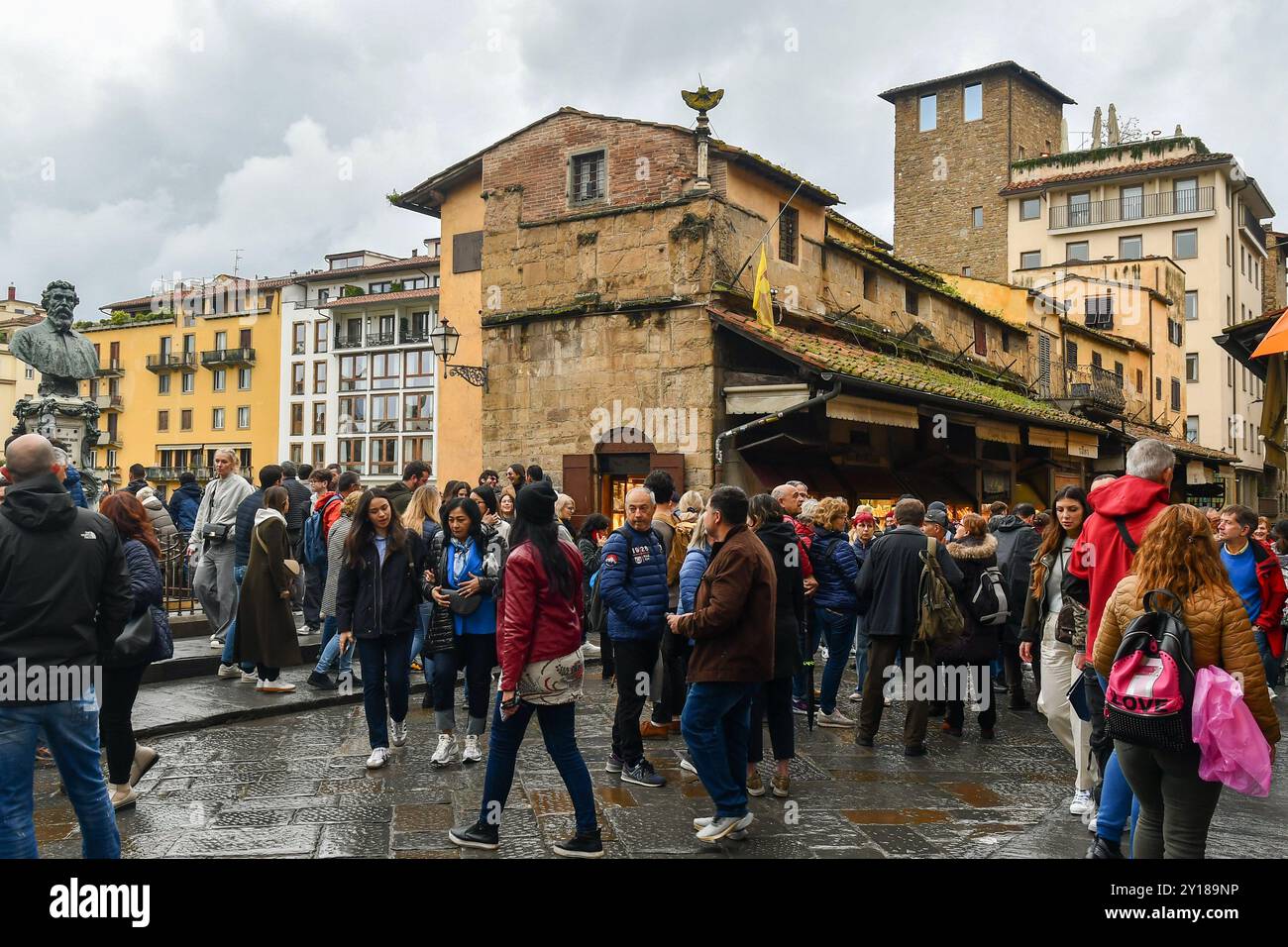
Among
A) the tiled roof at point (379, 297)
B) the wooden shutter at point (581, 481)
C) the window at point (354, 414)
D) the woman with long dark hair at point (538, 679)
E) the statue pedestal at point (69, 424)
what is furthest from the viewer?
the window at point (354, 414)

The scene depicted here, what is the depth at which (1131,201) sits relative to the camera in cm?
4622

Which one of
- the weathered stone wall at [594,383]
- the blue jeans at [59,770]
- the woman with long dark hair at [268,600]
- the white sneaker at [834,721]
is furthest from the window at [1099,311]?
Answer: the blue jeans at [59,770]

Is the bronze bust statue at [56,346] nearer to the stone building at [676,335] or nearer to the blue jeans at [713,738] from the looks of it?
the stone building at [676,335]

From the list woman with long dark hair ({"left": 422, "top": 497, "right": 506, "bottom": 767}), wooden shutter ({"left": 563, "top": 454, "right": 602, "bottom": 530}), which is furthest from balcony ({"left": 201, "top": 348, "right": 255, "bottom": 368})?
woman with long dark hair ({"left": 422, "top": 497, "right": 506, "bottom": 767})

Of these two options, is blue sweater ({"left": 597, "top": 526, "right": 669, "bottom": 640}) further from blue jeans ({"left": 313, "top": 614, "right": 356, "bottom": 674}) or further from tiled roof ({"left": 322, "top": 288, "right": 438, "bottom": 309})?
tiled roof ({"left": 322, "top": 288, "right": 438, "bottom": 309})

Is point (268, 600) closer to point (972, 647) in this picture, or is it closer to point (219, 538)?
point (219, 538)

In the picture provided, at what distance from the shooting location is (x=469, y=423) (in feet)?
67.6

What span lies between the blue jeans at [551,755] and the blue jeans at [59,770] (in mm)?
1605

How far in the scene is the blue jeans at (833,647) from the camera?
8086 millimetres

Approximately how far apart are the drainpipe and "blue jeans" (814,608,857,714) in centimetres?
576

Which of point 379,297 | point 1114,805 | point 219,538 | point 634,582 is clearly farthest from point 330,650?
point 379,297

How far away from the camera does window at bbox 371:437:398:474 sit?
194ft
